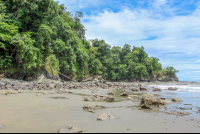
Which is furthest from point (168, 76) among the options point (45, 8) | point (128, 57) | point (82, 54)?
point (45, 8)

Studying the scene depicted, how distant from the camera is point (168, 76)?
5641 centimetres

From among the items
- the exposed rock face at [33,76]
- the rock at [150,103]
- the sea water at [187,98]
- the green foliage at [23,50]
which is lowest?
the sea water at [187,98]

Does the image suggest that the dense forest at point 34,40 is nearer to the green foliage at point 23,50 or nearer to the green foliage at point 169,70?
the green foliage at point 23,50

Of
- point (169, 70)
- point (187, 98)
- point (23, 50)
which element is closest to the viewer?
point (187, 98)


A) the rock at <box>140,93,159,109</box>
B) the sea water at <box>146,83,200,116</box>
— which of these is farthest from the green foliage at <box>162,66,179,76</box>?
the rock at <box>140,93,159,109</box>

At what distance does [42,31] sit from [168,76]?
2240 inches

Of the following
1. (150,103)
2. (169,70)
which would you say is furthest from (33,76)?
(169,70)

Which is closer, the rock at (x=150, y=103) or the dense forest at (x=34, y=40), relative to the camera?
the rock at (x=150, y=103)

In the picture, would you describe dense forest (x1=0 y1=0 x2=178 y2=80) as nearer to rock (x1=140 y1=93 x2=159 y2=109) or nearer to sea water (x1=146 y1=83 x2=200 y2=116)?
rock (x1=140 y1=93 x2=159 y2=109)

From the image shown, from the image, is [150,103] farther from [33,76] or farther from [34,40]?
[33,76]

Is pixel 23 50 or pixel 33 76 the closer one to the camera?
pixel 23 50

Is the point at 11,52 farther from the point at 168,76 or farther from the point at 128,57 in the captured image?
the point at 168,76

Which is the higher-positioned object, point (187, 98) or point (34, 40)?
point (34, 40)

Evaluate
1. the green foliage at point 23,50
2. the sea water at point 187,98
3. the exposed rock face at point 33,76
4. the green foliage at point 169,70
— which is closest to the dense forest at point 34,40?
the green foliage at point 23,50
